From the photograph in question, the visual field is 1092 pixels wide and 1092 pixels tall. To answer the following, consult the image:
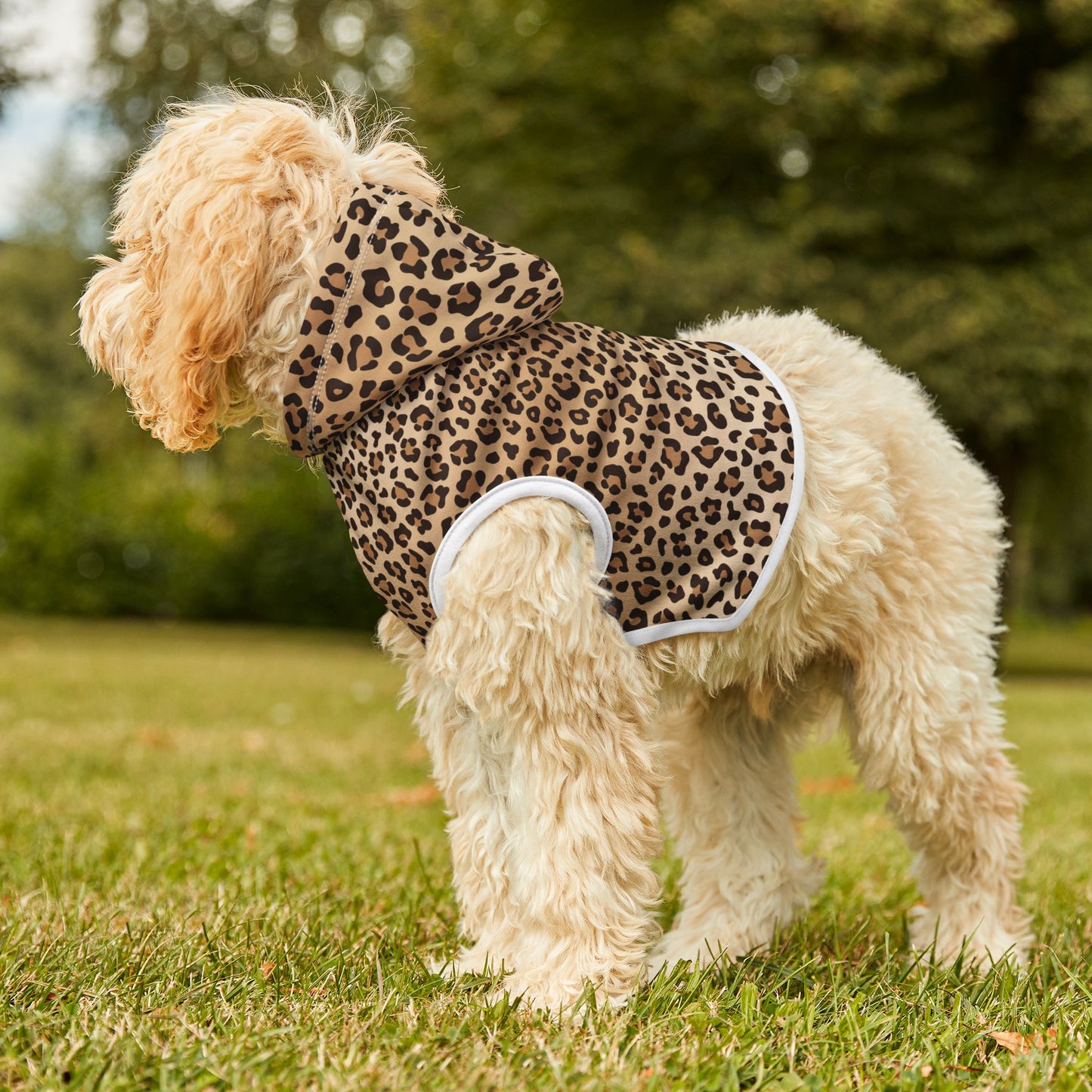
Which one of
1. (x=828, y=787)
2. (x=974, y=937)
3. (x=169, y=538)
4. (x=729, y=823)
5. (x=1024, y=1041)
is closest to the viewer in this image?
(x=1024, y=1041)

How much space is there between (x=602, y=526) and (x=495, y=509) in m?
0.25

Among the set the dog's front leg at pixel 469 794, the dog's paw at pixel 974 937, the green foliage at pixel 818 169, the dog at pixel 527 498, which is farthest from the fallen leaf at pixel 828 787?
the green foliage at pixel 818 169

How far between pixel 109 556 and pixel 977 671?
19673mm

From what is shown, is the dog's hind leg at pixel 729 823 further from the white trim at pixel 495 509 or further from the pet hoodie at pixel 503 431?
the white trim at pixel 495 509

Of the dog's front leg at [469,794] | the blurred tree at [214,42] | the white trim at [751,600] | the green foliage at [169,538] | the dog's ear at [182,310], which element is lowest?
the green foliage at [169,538]

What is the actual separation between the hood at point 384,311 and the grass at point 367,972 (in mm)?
1265

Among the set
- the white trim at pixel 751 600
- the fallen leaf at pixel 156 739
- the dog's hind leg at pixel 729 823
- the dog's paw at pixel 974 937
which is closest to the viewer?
the white trim at pixel 751 600

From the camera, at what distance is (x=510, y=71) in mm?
15617

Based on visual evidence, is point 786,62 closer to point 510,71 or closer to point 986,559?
point 510,71

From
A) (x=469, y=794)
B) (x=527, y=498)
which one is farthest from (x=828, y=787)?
(x=527, y=498)

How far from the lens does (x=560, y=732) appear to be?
2.60m

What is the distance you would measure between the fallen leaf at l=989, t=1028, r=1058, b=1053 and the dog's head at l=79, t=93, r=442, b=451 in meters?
2.10

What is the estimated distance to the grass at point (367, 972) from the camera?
221 centimetres

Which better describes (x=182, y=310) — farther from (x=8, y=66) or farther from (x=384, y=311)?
(x=8, y=66)
